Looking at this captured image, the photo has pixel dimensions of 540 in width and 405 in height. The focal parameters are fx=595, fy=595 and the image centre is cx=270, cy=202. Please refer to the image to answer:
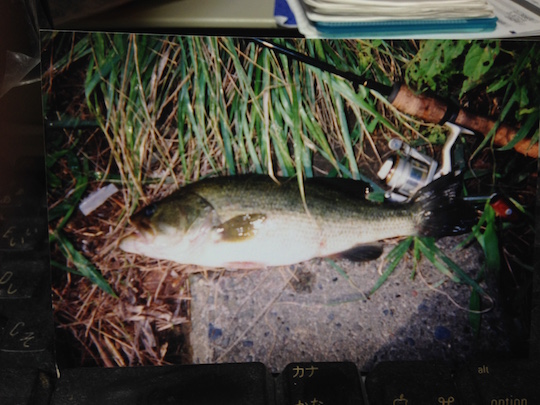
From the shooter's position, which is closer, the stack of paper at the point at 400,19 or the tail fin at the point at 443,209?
the stack of paper at the point at 400,19

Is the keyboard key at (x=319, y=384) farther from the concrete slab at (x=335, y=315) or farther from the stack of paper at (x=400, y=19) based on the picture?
the stack of paper at (x=400, y=19)

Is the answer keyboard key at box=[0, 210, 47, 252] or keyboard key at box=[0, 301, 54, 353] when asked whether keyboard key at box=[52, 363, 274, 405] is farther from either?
keyboard key at box=[0, 210, 47, 252]

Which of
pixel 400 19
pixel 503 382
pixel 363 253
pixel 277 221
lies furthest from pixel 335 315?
pixel 400 19

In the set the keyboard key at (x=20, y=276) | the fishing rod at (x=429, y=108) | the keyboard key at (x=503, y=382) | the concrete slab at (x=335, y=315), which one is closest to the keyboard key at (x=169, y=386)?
the concrete slab at (x=335, y=315)

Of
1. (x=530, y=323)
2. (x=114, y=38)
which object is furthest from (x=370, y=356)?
(x=114, y=38)

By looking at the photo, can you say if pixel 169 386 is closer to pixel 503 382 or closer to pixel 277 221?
pixel 277 221

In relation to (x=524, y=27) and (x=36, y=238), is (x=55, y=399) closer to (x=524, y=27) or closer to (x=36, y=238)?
(x=36, y=238)
